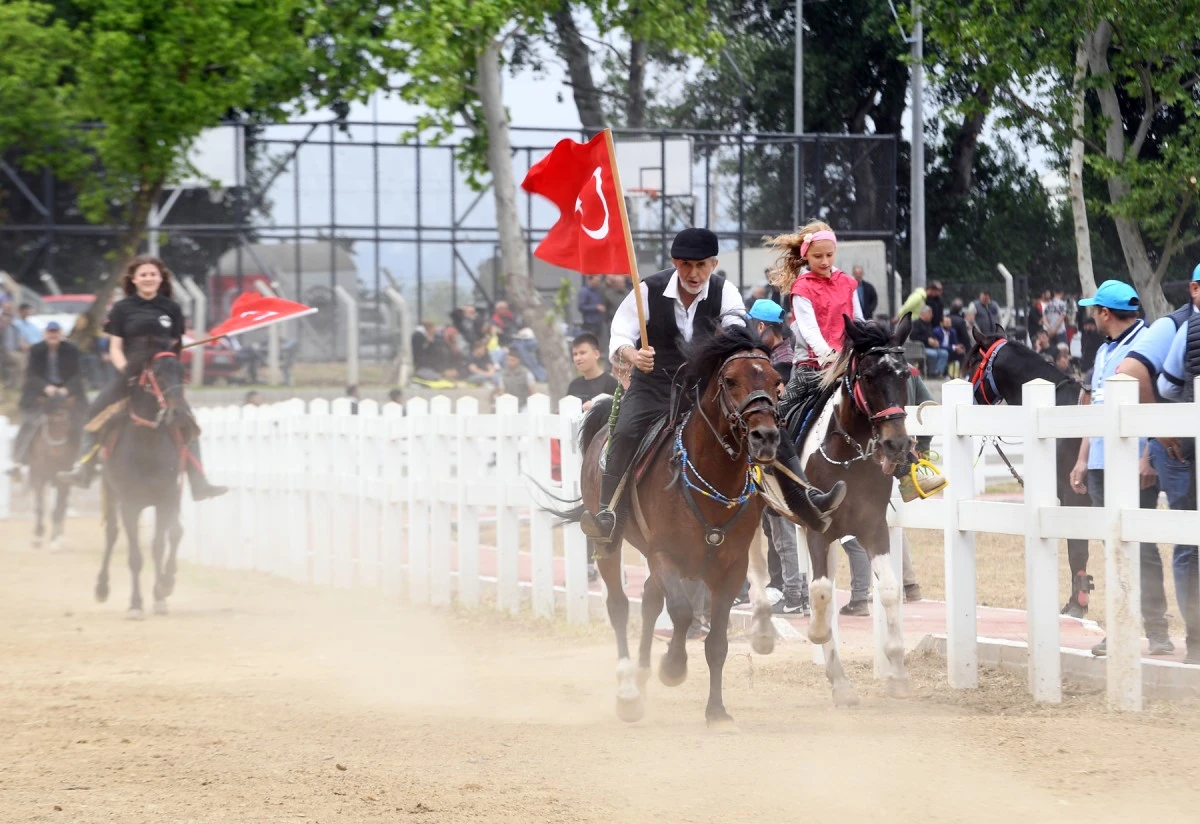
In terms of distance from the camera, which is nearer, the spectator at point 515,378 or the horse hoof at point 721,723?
the horse hoof at point 721,723

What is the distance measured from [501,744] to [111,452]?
748 centimetres

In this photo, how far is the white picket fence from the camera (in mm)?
8586

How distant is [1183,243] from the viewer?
83.8 ft

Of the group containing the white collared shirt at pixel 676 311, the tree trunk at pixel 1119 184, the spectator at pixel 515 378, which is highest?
the tree trunk at pixel 1119 184

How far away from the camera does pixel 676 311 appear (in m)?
9.30

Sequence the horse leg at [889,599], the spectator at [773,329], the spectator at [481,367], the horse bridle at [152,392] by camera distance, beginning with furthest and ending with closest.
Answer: the spectator at [481,367] < the horse bridle at [152,392] < the spectator at [773,329] < the horse leg at [889,599]

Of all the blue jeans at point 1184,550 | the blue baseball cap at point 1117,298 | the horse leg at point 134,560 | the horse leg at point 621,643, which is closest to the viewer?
the horse leg at point 621,643

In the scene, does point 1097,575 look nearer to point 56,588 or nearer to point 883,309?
point 56,588

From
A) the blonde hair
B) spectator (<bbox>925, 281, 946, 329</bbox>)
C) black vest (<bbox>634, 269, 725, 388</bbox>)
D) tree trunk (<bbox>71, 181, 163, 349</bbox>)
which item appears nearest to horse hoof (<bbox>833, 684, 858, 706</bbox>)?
black vest (<bbox>634, 269, 725, 388</bbox>)

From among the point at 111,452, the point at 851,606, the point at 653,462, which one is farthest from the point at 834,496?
the point at 111,452

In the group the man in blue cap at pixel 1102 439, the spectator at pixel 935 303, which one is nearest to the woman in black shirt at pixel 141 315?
the man in blue cap at pixel 1102 439

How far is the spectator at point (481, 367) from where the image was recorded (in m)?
28.7

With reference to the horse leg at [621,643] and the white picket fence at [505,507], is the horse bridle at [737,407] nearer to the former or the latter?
the horse leg at [621,643]

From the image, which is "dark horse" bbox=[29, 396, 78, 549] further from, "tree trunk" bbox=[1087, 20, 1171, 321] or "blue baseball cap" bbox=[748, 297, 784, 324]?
"tree trunk" bbox=[1087, 20, 1171, 321]
